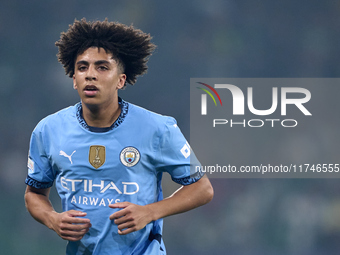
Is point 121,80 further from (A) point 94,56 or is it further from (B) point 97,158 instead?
(B) point 97,158

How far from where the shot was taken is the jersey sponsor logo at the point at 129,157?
270 centimetres

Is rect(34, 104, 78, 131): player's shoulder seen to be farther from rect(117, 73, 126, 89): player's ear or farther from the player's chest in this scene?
rect(117, 73, 126, 89): player's ear

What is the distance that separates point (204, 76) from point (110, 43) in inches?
118

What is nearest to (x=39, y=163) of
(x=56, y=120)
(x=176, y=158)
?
(x=56, y=120)

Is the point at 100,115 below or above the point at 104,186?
above

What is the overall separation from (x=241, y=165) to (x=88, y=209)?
330cm

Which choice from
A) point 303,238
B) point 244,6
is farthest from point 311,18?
point 303,238

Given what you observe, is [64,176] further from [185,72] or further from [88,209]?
[185,72]

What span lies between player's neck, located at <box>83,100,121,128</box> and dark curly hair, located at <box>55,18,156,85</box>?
0.89 ft

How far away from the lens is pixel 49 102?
5652 mm

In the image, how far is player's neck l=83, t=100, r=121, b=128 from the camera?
2.78m

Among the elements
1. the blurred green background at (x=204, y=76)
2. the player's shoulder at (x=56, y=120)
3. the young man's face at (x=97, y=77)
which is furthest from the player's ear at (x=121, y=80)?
the blurred green background at (x=204, y=76)

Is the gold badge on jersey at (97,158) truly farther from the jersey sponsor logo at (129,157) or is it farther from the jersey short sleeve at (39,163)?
the jersey short sleeve at (39,163)

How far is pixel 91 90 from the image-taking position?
2.71 meters
